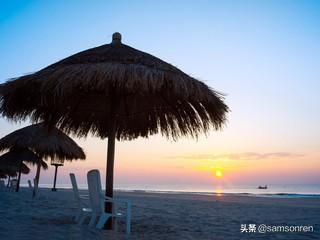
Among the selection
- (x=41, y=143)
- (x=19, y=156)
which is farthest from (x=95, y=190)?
(x=19, y=156)

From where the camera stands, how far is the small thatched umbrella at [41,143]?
13.4 metres

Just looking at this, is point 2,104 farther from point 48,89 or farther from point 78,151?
point 78,151

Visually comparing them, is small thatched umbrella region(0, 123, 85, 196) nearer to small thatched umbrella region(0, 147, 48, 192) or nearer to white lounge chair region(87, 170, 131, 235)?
small thatched umbrella region(0, 147, 48, 192)

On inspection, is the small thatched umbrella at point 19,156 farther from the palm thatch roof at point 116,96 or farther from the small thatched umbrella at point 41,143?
the palm thatch roof at point 116,96

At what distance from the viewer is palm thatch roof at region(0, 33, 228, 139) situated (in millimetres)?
4496

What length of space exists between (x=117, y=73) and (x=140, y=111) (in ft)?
6.69

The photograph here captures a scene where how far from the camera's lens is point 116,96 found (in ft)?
18.2

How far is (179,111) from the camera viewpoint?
5961 millimetres

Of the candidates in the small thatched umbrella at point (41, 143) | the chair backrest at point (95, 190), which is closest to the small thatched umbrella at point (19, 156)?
the small thatched umbrella at point (41, 143)

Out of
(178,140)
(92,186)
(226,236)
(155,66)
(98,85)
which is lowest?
(226,236)

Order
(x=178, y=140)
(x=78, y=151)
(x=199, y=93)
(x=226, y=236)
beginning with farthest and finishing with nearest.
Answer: (x=78, y=151)
(x=178, y=140)
(x=226, y=236)
(x=199, y=93)

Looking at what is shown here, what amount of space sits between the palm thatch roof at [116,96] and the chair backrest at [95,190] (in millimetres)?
1110

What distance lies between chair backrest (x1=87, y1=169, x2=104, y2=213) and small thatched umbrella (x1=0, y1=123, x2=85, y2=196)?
343 inches

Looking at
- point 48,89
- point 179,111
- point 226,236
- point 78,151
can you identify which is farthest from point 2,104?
point 78,151
